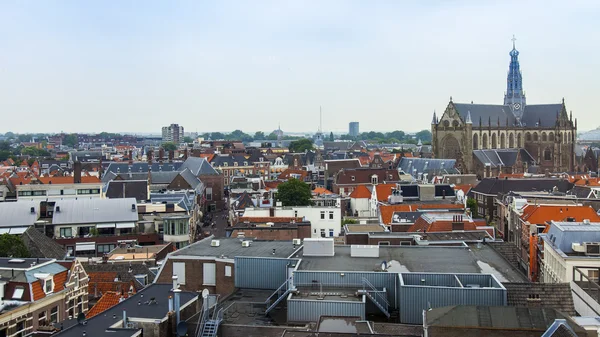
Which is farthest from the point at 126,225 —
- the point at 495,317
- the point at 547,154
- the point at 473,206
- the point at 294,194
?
the point at 547,154

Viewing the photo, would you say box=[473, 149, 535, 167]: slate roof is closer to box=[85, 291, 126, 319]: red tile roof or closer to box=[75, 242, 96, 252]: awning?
box=[75, 242, 96, 252]: awning

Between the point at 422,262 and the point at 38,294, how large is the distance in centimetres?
1947

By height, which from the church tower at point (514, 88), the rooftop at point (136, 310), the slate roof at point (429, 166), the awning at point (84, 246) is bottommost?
the awning at point (84, 246)

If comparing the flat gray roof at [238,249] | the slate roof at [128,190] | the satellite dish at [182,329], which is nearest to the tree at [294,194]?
the slate roof at [128,190]

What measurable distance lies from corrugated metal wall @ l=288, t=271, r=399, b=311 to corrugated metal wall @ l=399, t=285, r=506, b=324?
1.76 meters

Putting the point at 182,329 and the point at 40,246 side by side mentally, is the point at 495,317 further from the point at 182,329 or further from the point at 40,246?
the point at 40,246

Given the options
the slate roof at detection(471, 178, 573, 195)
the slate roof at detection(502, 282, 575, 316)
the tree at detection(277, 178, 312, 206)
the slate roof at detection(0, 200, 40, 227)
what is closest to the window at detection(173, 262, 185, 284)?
the slate roof at detection(502, 282, 575, 316)

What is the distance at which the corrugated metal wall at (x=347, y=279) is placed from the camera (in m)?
29.2

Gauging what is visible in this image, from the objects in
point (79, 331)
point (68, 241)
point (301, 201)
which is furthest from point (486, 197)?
point (79, 331)

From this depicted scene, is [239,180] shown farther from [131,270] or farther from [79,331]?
[79,331]

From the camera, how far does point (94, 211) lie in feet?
209

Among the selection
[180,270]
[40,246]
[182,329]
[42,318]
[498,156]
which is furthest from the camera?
[498,156]

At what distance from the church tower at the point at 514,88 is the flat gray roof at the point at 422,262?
129 metres

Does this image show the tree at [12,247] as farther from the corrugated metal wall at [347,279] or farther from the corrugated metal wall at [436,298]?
A: the corrugated metal wall at [436,298]
